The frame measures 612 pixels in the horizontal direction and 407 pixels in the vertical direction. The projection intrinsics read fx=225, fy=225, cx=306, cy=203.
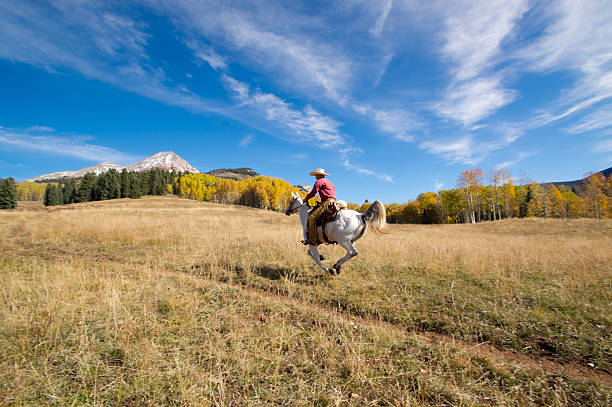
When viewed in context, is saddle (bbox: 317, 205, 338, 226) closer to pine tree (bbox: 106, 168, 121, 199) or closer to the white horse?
the white horse

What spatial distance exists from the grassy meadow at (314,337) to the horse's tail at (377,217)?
149 centimetres

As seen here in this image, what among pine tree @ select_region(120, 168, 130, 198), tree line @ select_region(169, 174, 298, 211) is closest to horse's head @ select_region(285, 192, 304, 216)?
tree line @ select_region(169, 174, 298, 211)

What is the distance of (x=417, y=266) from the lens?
7.69m

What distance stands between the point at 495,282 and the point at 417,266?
2.04 metres

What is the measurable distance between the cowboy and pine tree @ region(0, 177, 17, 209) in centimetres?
9335

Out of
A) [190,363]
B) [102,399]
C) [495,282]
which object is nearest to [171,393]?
[190,363]

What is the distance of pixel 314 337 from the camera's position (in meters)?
3.57

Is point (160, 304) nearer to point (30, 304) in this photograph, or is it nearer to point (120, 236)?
point (30, 304)

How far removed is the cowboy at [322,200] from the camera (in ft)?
23.9

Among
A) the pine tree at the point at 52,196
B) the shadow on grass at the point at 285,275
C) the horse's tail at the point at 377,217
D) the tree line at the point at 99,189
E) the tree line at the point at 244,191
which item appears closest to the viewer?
the shadow on grass at the point at 285,275

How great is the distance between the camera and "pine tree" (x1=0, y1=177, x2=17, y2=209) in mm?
58531

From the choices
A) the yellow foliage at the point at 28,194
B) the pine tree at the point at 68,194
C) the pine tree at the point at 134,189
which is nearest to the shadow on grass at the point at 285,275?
the pine tree at the point at 134,189

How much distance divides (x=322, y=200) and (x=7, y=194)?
94531 mm

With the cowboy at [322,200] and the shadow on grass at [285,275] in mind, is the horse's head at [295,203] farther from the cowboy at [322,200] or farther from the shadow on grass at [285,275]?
the shadow on grass at [285,275]
